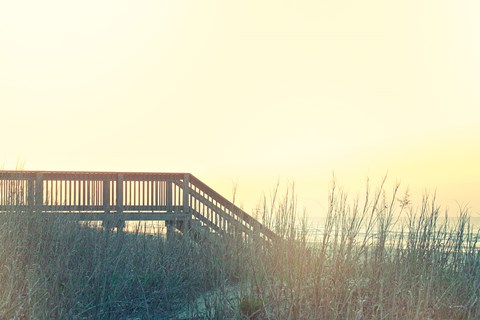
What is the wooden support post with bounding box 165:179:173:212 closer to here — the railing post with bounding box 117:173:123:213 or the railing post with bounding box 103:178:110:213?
the railing post with bounding box 117:173:123:213

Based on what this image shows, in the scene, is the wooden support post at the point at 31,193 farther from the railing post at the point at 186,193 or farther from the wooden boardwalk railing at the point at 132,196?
the railing post at the point at 186,193

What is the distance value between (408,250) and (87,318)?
449 cm

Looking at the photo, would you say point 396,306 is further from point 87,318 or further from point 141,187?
point 141,187

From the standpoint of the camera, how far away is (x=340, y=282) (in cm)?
730

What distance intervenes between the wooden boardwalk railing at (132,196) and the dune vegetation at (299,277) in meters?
6.00

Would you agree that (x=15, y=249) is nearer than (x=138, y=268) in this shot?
Yes

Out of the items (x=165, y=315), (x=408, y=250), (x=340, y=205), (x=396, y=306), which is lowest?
(x=165, y=315)

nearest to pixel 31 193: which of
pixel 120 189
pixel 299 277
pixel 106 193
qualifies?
pixel 106 193

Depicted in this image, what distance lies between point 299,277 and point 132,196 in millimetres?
10991

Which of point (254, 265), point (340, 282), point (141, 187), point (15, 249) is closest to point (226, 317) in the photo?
point (254, 265)

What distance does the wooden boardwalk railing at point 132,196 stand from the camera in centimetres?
1691

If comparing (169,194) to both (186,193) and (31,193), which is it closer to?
(186,193)

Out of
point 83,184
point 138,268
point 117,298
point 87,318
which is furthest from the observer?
point 83,184

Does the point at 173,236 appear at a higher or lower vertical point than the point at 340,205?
lower
